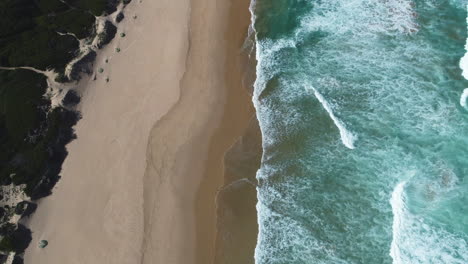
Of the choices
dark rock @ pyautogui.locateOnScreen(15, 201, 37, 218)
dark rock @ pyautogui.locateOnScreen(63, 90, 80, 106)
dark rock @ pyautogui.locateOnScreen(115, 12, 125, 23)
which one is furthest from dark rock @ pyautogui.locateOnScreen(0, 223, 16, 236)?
dark rock @ pyautogui.locateOnScreen(115, 12, 125, 23)

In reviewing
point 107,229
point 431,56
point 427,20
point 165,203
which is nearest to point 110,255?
point 107,229

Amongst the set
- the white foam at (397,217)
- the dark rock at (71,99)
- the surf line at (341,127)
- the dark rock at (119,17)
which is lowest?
the white foam at (397,217)

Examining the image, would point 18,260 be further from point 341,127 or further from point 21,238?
point 341,127

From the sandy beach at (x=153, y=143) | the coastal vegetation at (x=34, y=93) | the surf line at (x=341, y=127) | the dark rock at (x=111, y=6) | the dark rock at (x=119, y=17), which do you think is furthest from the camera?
the dark rock at (x=111, y=6)

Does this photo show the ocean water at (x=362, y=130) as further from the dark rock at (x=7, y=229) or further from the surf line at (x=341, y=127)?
the dark rock at (x=7, y=229)

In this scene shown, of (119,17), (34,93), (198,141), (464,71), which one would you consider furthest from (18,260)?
(464,71)

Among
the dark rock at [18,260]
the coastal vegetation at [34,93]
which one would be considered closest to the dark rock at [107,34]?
the coastal vegetation at [34,93]
